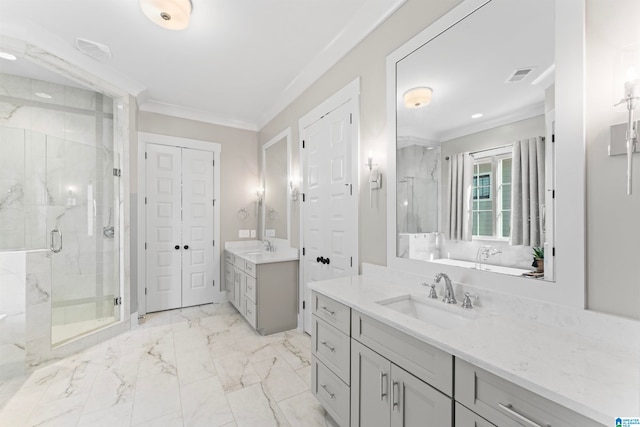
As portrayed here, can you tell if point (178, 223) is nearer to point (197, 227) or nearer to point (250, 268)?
point (197, 227)

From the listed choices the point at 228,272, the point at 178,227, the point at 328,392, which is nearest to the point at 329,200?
the point at 328,392

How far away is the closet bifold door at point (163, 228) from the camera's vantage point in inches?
148

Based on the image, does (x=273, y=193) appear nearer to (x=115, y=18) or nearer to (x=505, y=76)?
(x=115, y=18)

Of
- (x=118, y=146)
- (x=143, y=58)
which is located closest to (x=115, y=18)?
(x=143, y=58)

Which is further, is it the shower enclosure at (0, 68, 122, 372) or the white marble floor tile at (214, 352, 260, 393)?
the shower enclosure at (0, 68, 122, 372)

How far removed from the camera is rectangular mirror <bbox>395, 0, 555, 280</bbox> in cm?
121

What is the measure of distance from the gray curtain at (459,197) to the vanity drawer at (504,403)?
81cm

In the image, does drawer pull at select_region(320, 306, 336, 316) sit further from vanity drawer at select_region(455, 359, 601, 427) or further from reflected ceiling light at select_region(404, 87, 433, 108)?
reflected ceiling light at select_region(404, 87, 433, 108)

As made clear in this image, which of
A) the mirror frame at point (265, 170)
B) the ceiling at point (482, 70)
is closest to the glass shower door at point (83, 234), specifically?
the mirror frame at point (265, 170)

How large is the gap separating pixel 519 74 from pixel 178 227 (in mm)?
4153

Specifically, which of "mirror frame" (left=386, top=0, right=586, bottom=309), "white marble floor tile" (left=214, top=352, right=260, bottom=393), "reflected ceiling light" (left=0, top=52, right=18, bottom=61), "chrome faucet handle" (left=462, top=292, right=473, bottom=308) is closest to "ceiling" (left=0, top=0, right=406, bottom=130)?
"reflected ceiling light" (left=0, top=52, right=18, bottom=61)

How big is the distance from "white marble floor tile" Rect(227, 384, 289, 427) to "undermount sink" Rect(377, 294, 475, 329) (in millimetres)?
1078

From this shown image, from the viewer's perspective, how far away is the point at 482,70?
146 centimetres

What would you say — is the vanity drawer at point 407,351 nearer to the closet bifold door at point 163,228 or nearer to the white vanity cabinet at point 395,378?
the white vanity cabinet at point 395,378
